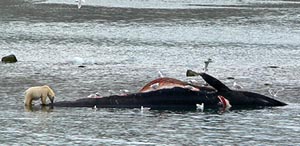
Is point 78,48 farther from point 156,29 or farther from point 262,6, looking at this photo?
point 262,6

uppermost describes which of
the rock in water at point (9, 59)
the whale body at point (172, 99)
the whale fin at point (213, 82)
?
the rock in water at point (9, 59)

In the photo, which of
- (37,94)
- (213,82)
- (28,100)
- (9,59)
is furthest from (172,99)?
(9,59)

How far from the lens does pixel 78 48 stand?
149 feet

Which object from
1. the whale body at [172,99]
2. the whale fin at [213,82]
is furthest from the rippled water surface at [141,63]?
the whale fin at [213,82]

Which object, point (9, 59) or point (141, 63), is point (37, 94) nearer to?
point (9, 59)

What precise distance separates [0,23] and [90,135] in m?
39.5

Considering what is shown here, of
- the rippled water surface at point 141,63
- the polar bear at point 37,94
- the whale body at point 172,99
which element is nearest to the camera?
the rippled water surface at point 141,63

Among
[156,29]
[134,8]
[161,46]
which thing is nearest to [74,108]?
[161,46]

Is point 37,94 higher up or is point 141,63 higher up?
point 141,63

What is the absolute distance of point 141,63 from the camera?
38.7m

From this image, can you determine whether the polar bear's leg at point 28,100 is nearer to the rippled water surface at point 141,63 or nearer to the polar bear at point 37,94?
the polar bear at point 37,94

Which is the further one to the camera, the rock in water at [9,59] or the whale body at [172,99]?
the rock in water at [9,59]

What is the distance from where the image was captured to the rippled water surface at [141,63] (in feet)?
73.8

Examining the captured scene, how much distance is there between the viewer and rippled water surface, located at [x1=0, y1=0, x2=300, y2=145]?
22.5 metres
